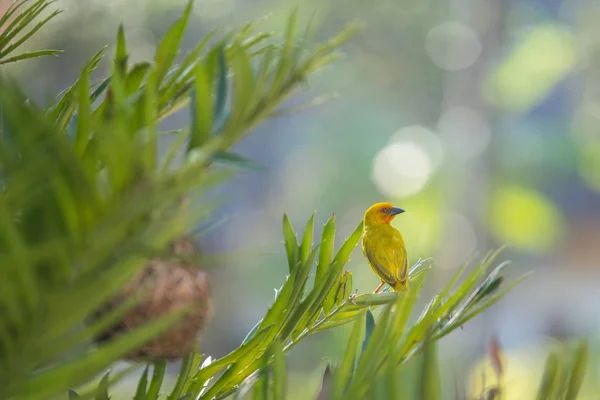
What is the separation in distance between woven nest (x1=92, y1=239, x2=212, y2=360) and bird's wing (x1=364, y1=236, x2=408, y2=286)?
0.17 m

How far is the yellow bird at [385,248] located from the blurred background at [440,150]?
305cm

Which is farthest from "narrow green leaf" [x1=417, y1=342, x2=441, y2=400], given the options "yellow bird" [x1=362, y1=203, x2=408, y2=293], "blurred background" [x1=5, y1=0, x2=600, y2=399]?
"blurred background" [x1=5, y1=0, x2=600, y2=399]

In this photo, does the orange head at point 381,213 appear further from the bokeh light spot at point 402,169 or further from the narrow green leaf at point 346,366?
the bokeh light spot at point 402,169

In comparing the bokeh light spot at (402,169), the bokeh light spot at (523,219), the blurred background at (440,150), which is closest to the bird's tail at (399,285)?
the blurred background at (440,150)

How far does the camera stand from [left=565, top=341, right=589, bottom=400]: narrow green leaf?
0.18 m

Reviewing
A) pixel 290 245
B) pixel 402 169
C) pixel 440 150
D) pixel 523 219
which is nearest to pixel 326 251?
pixel 290 245

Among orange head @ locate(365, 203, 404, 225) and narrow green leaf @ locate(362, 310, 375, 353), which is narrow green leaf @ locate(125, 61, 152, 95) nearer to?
narrow green leaf @ locate(362, 310, 375, 353)

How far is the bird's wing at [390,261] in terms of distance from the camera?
35cm

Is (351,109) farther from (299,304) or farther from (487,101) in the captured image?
(299,304)

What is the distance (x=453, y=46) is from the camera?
482 cm

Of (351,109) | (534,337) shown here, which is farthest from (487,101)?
(534,337)

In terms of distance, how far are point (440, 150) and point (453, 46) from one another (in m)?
0.64

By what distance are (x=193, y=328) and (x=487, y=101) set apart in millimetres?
4239

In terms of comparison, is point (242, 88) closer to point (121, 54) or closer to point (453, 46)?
point (121, 54)
